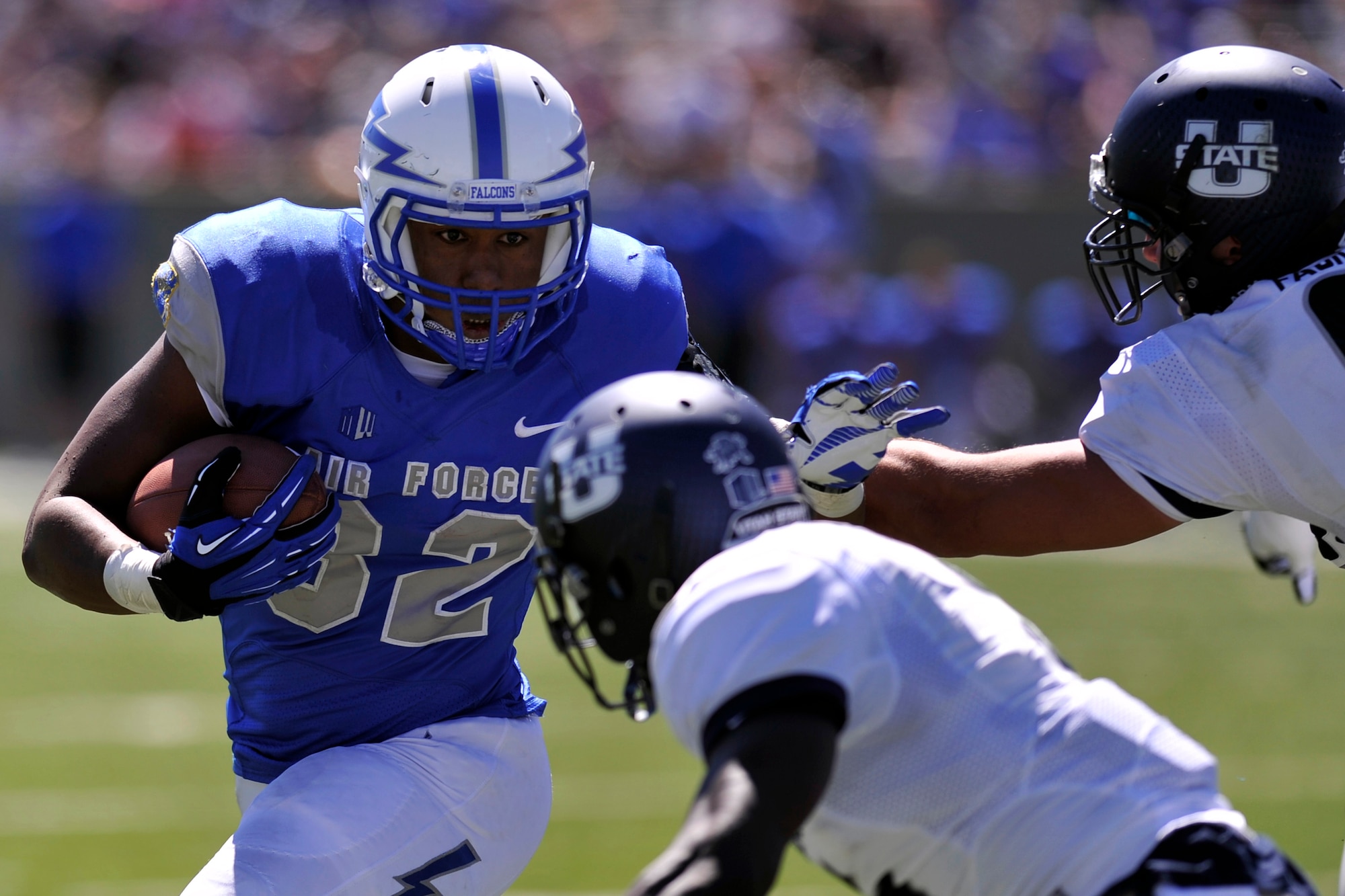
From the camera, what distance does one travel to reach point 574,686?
24.3ft

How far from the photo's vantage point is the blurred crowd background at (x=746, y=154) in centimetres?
1238

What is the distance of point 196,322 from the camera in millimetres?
3062

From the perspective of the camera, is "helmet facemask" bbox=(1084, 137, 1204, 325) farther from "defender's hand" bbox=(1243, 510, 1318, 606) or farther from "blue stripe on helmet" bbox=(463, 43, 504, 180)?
"blue stripe on helmet" bbox=(463, 43, 504, 180)

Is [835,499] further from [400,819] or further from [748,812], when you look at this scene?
[748,812]

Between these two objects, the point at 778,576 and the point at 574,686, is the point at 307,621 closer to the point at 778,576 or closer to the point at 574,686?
the point at 778,576

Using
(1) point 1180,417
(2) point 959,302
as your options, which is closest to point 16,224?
(2) point 959,302

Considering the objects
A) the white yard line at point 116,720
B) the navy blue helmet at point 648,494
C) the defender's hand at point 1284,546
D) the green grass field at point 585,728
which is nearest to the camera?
the navy blue helmet at point 648,494

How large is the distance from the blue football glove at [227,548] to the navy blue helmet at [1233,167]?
1.64 m

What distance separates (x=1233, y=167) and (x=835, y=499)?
3.16 feet

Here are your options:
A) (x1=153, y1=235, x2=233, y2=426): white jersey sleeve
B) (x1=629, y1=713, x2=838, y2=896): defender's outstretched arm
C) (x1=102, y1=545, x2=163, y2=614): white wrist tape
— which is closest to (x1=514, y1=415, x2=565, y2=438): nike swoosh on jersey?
(x1=153, y1=235, x2=233, y2=426): white jersey sleeve

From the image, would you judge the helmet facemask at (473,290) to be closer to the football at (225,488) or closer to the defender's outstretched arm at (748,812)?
the football at (225,488)

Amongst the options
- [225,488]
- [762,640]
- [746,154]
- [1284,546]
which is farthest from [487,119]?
[746,154]

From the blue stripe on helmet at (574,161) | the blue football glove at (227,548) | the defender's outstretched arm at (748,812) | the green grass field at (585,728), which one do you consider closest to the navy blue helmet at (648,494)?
the defender's outstretched arm at (748,812)

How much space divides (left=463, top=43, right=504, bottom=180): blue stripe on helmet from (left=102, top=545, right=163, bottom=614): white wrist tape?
0.90 meters
